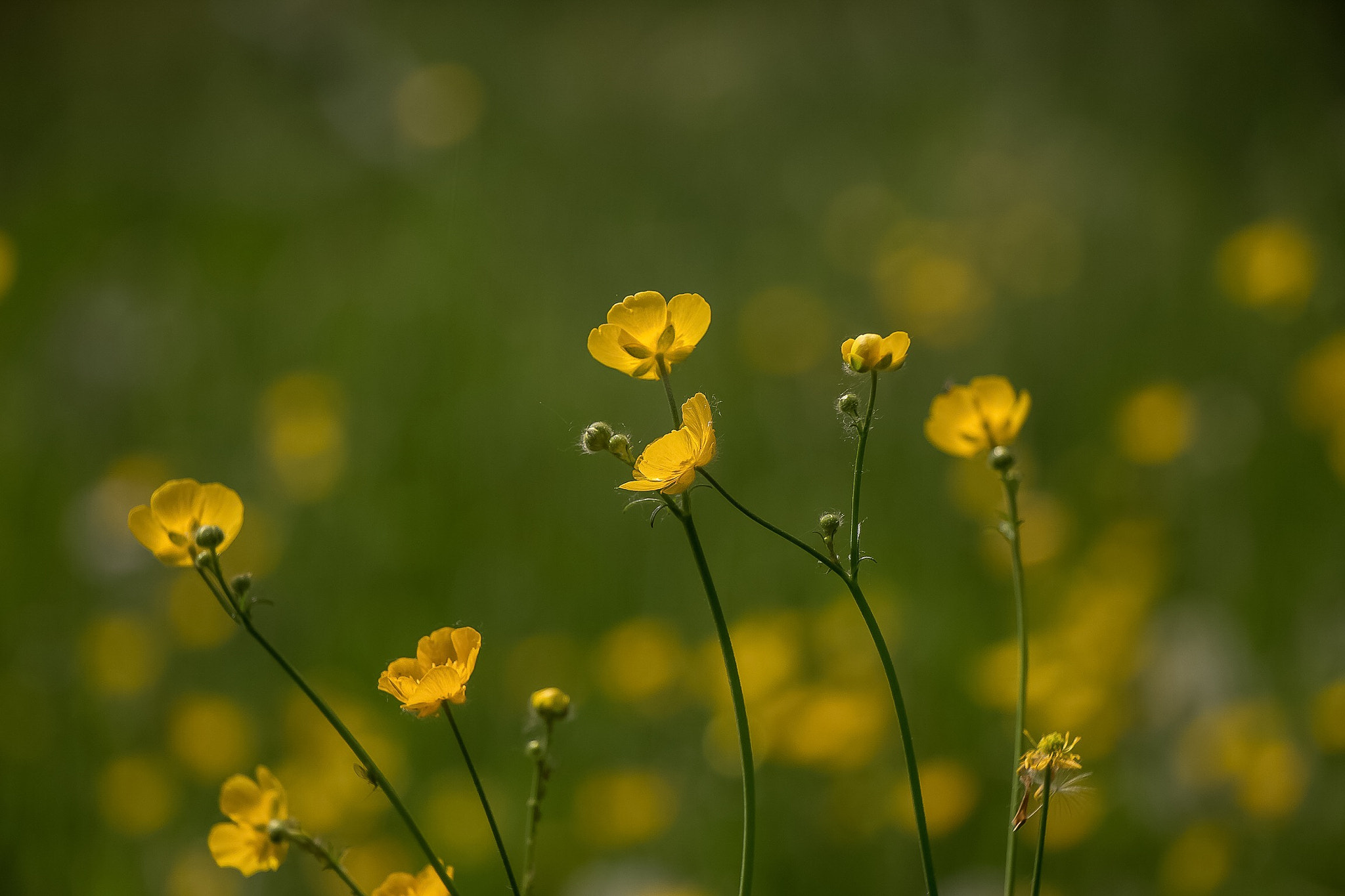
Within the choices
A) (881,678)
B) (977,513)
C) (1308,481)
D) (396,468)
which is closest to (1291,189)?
(1308,481)

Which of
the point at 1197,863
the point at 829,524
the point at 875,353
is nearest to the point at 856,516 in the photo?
the point at 829,524

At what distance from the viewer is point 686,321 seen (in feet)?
2.44

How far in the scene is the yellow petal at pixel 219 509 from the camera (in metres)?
0.73

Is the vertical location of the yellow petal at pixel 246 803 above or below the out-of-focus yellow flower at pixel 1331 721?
below

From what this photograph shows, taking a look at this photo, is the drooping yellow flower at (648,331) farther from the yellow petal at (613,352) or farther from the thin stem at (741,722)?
the thin stem at (741,722)

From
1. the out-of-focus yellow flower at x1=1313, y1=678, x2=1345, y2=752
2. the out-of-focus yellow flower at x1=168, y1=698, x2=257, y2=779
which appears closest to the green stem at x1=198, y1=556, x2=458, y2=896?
the out-of-focus yellow flower at x1=168, y1=698, x2=257, y2=779

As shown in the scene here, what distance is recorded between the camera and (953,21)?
5.30 metres

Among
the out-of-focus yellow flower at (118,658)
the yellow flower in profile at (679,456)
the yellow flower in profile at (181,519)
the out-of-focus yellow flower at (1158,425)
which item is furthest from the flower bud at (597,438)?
the out-of-focus yellow flower at (1158,425)

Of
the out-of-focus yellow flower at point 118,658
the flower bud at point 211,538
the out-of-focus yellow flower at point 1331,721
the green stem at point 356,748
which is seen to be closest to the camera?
the green stem at point 356,748

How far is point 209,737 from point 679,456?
1.76m

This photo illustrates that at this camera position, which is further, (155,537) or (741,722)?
(155,537)

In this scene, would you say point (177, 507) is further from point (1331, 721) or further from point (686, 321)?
point (1331, 721)

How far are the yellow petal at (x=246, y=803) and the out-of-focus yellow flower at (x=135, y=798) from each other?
1364 mm

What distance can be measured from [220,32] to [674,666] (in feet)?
19.7
